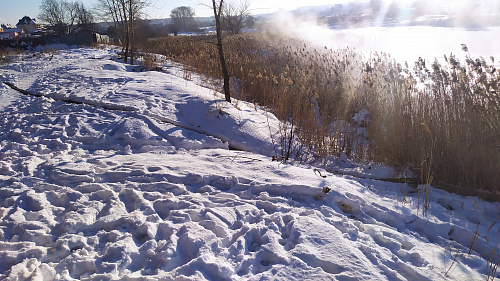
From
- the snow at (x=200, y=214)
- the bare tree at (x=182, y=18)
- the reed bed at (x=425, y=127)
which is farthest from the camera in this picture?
the bare tree at (x=182, y=18)

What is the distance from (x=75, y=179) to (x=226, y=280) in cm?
227

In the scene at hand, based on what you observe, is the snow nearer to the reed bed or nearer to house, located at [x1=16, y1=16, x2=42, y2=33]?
the reed bed

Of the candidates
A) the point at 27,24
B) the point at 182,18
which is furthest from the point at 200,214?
the point at 27,24

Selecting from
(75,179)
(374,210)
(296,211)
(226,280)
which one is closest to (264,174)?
(296,211)

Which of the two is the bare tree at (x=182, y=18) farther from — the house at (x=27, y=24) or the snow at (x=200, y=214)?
the snow at (x=200, y=214)

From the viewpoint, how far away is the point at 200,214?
2.90 meters

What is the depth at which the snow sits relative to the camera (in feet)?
7.45

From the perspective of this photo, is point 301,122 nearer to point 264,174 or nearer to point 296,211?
point 264,174

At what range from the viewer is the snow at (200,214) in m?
2.27

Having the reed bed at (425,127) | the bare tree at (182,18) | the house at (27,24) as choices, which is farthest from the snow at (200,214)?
the house at (27,24)

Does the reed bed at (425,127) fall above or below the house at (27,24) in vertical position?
below

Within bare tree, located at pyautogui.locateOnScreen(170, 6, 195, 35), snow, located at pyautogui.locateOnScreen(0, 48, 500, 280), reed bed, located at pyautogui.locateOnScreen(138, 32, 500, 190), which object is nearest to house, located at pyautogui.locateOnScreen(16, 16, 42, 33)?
bare tree, located at pyautogui.locateOnScreen(170, 6, 195, 35)

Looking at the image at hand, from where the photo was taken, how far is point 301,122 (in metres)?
5.70

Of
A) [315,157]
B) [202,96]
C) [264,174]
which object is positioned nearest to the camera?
[264,174]
